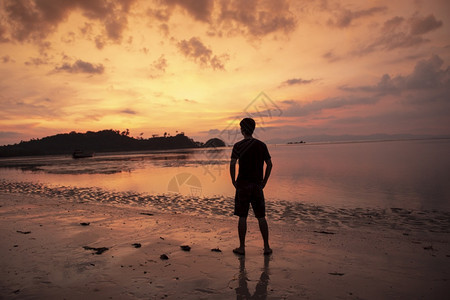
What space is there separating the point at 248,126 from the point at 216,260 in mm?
2821

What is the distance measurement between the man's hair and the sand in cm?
261

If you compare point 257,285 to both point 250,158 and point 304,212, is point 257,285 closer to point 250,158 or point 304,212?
point 250,158

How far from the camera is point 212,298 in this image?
387 cm

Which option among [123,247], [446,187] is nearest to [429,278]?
[123,247]

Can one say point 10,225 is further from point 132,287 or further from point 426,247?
point 426,247

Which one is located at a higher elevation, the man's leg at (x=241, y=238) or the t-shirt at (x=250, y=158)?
the t-shirt at (x=250, y=158)

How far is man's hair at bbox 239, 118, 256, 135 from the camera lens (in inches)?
225

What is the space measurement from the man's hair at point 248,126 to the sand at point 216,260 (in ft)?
8.57

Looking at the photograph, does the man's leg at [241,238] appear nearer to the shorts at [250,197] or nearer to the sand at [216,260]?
the sand at [216,260]

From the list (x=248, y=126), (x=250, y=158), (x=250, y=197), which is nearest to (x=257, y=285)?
(x=250, y=197)

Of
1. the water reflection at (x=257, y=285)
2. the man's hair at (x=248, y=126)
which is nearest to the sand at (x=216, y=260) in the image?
the water reflection at (x=257, y=285)

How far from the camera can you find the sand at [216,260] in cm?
410

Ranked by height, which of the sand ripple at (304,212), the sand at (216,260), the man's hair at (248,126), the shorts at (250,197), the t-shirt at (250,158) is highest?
the man's hair at (248,126)

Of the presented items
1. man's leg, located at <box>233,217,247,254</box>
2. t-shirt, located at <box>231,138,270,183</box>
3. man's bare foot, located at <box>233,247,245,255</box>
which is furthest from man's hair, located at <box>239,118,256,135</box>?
man's bare foot, located at <box>233,247,245,255</box>
